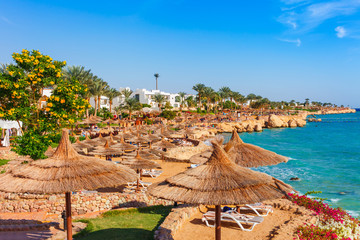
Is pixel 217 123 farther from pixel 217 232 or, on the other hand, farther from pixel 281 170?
pixel 217 232

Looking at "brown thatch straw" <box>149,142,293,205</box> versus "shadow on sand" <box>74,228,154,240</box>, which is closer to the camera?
"brown thatch straw" <box>149,142,293,205</box>

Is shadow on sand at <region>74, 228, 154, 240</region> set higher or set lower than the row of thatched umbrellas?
lower

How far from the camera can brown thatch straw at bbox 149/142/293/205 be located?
5.57 metres

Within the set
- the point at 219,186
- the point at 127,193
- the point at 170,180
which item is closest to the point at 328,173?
the point at 127,193

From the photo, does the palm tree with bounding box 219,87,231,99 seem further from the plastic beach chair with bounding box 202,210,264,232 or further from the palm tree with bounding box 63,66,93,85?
the plastic beach chair with bounding box 202,210,264,232

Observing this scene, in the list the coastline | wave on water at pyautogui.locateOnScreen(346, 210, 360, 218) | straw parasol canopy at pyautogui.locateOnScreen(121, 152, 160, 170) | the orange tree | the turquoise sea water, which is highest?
the orange tree

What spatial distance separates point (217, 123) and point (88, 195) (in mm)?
58281

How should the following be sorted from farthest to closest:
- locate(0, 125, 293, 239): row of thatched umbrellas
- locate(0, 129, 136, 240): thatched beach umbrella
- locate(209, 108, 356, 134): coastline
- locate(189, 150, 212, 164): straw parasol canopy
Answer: locate(209, 108, 356, 134): coastline
locate(189, 150, 212, 164): straw parasol canopy
locate(0, 129, 136, 240): thatched beach umbrella
locate(0, 125, 293, 239): row of thatched umbrellas

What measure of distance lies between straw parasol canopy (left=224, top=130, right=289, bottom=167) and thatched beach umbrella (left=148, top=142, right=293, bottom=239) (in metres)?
4.53

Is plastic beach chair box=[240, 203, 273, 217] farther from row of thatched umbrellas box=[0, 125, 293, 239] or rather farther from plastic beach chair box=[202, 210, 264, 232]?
row of thatched umbrellas box=[0, 125, 293, 239]

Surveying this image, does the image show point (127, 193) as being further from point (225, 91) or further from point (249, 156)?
point (225, 91)

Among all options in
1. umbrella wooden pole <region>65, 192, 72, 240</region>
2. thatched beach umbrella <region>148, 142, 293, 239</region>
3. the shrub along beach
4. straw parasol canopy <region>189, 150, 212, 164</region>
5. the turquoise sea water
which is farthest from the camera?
the turquoise sea water

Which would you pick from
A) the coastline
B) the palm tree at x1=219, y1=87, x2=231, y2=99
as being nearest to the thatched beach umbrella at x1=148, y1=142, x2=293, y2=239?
the coastline

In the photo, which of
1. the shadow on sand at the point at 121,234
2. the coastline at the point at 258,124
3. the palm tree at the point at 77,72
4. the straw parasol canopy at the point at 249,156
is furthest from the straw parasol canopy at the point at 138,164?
the coastline at the point at 258,124
